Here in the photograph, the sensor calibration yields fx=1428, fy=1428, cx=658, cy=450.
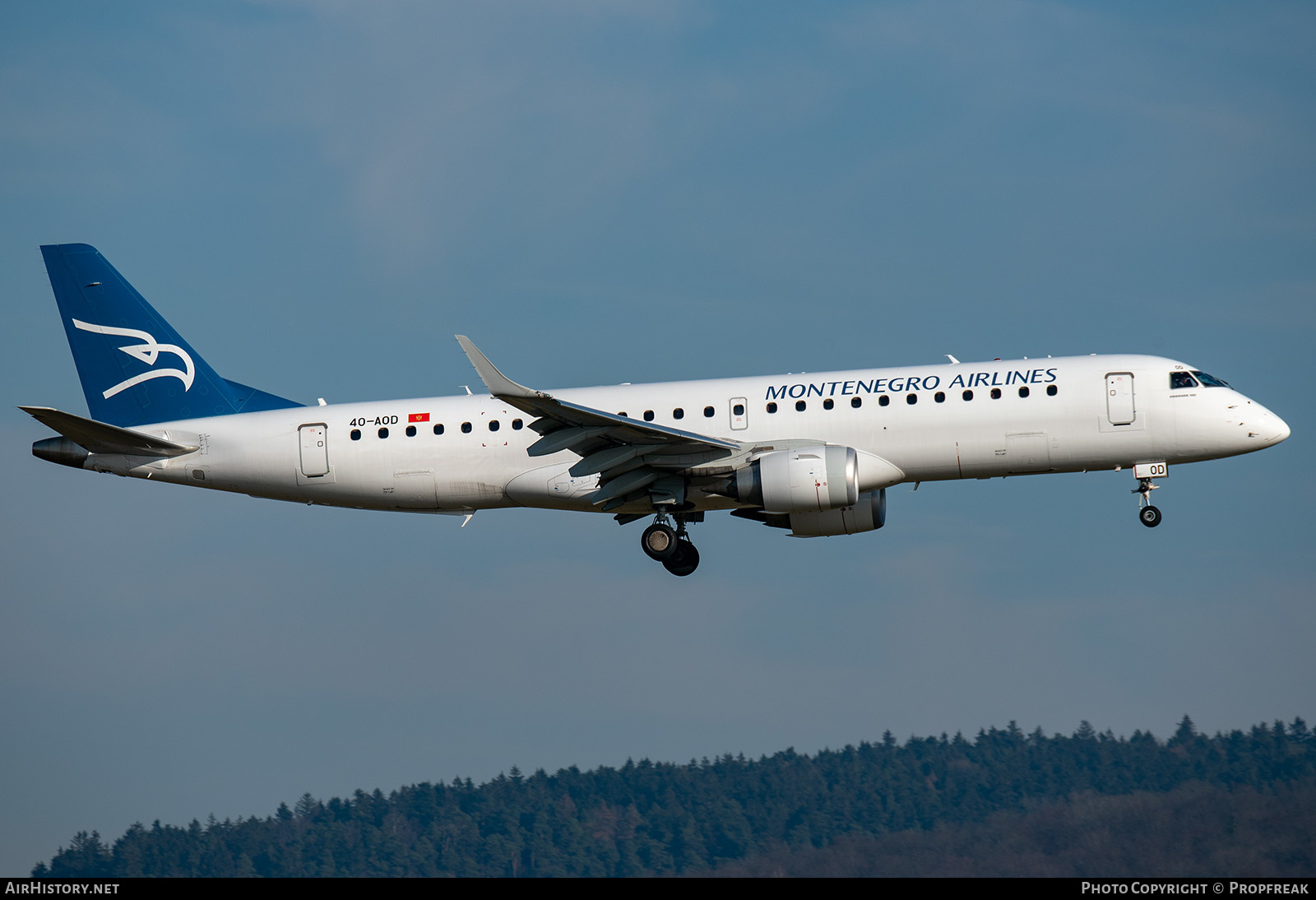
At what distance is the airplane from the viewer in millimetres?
33500

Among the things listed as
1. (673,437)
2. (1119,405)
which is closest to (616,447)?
(673,437)

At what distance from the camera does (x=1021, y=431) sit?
3347 centimetres

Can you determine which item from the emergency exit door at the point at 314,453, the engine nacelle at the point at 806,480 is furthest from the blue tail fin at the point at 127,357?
the engine nacelle at the point at 806,480

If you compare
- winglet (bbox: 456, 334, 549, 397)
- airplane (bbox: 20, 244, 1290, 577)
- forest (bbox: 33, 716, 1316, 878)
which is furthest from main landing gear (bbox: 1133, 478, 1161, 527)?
forest (bbox: 33, 716, 1316, 878)

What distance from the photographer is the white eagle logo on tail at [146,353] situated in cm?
3925

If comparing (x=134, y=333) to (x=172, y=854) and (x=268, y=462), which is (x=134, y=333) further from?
(x=172, y=854)

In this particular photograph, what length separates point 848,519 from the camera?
37.0 meters

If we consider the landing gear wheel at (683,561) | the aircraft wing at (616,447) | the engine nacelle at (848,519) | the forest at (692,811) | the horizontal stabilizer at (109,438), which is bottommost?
the forest at (692,811)

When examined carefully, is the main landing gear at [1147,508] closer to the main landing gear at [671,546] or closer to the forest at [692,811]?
the main landing gear at [671,546]

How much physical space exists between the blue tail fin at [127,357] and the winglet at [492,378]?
405 inches

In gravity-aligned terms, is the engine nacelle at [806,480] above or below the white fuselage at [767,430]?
below

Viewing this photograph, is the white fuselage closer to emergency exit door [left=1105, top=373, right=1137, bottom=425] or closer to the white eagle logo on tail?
emergency exit door [left=1105, top=373, right=1137, bottom=425]

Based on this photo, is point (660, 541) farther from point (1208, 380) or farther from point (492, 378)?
point (1208, 380)

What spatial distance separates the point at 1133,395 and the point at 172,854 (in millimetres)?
90060
